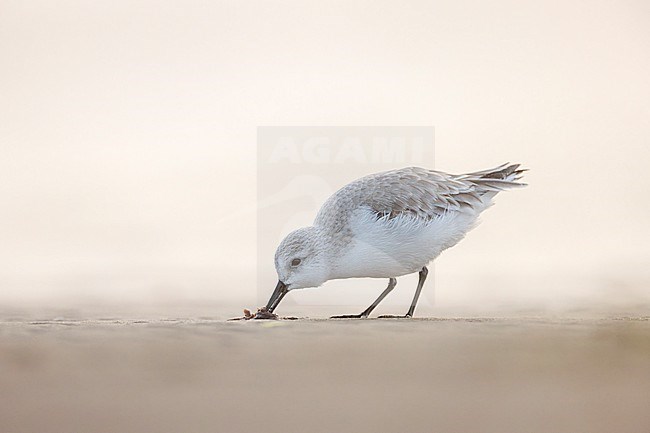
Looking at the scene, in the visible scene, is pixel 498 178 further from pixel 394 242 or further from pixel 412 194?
pixel 394 242

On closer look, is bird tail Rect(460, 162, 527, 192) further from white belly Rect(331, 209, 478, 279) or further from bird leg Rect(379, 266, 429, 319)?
bird leg Rect(379, 266, 429, 319)

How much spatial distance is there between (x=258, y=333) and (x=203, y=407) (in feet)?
1.22

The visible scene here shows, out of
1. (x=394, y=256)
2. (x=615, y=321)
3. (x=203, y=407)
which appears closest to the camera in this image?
(x=203, y=407)

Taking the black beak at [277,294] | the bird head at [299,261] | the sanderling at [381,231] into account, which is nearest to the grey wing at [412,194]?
the sanderling at [381,231]

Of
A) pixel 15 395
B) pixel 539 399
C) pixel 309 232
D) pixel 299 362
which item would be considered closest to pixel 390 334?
pixel 299 362

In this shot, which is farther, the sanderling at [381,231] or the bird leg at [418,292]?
the bird leg at [418,292]

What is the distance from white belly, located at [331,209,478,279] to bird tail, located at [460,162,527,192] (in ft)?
0.52

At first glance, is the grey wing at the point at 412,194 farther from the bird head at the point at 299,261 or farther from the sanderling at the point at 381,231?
the bird head at the point at 299,261

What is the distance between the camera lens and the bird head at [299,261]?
10.6 ft

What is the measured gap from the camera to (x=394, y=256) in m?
3.20

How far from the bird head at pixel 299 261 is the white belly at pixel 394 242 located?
0.08m

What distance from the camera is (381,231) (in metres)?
3.18

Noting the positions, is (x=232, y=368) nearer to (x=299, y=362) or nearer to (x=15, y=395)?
(x=299, y=362)

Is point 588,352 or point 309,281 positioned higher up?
point 309,281
